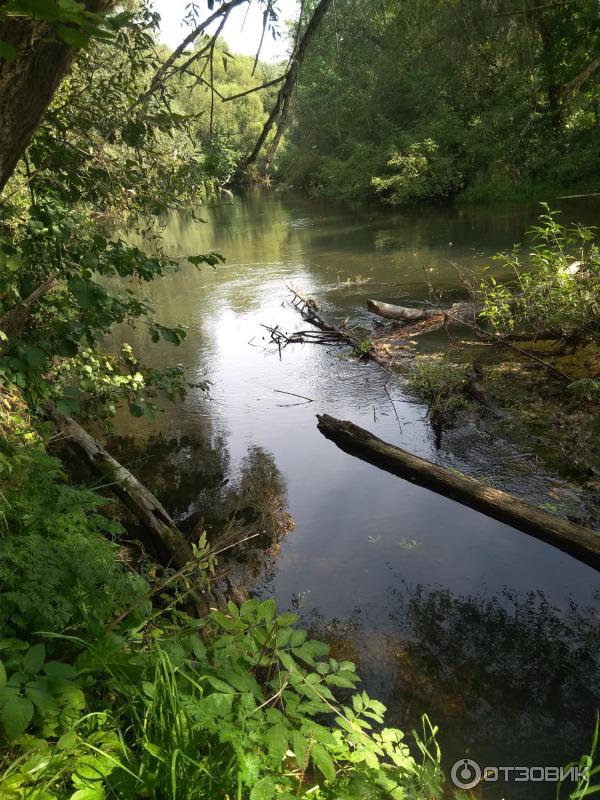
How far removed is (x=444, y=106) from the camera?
21.1 metres

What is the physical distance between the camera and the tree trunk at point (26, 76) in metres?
1.67

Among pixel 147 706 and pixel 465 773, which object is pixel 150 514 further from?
pixel 465 773

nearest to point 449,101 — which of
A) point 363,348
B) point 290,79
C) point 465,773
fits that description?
point 363,348

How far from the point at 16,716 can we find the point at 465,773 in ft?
6.49

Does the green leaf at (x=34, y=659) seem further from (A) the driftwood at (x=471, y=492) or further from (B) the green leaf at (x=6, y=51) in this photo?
(A) the driftwood at (x=471, y=492)

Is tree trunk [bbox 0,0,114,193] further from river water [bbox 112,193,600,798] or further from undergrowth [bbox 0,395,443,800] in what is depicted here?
river water [bbox 112,193,600,798]

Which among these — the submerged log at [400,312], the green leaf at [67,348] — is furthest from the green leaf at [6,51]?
the submerged log at [400,312]

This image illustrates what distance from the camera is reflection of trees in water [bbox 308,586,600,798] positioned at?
8.54ft

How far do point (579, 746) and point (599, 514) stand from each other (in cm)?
180

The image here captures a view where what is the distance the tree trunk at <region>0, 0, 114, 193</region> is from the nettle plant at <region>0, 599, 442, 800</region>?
5.62ft

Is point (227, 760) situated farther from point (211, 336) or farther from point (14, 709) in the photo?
point (211, 336)

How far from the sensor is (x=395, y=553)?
13.0ft

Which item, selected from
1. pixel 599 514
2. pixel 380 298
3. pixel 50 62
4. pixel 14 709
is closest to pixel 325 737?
pixel 14 709

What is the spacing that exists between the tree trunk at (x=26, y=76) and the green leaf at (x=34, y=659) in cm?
159
